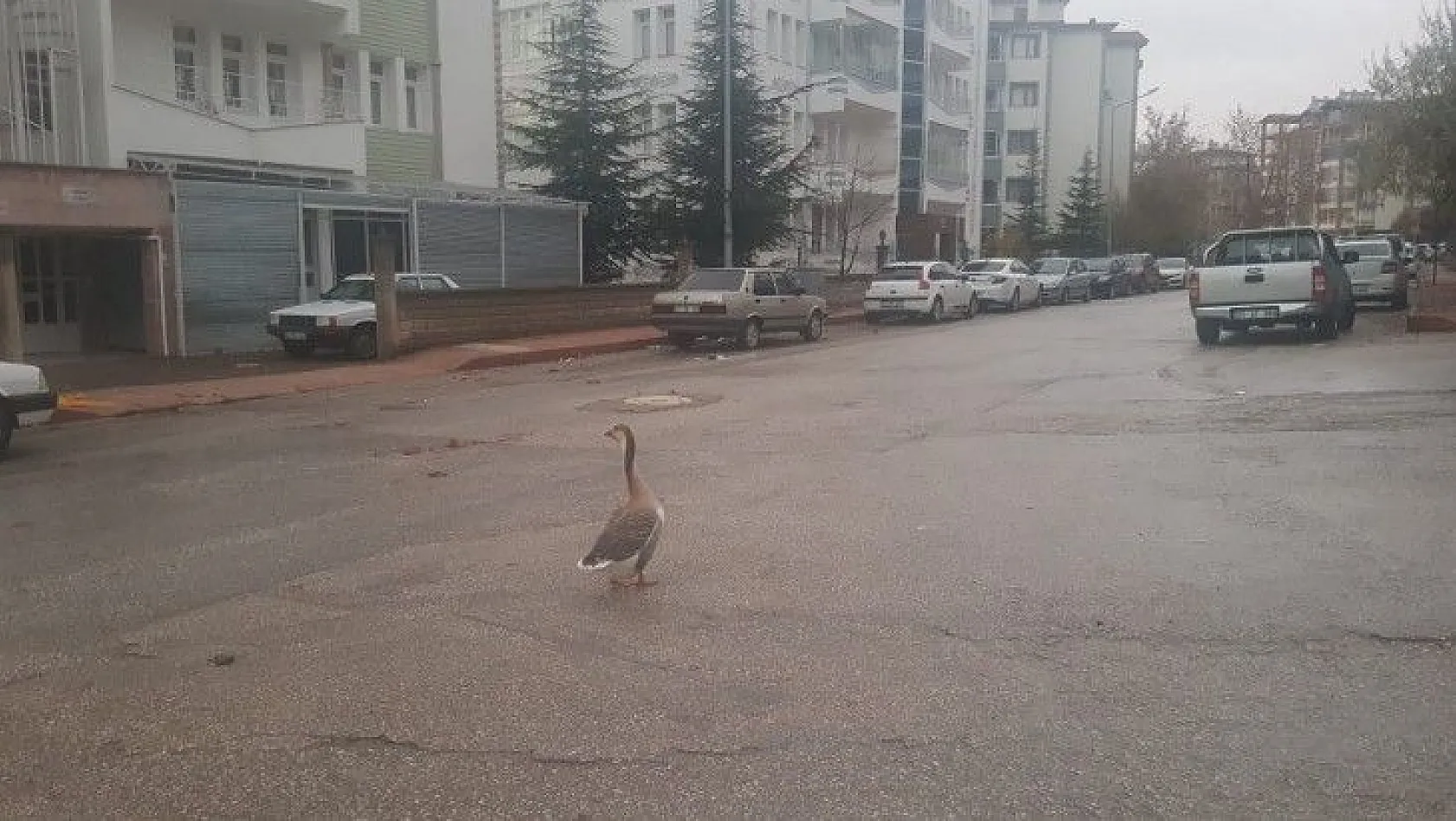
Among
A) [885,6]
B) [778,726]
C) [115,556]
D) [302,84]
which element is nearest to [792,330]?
[302,84]

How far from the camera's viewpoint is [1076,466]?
9875mm

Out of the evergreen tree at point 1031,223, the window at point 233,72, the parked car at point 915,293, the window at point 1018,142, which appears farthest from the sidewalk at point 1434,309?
the window at point 1018,142

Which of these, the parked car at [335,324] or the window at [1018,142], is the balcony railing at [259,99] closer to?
the parked car at [335,324]

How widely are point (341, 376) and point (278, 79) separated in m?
11.8

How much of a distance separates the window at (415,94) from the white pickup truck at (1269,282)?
1995cm

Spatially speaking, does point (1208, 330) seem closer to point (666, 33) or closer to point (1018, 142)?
point (666, 33)

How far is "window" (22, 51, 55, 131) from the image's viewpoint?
2228 cm

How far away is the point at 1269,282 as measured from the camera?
19562mm

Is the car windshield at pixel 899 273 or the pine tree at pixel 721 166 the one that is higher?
the pine tree at pixel 721 166

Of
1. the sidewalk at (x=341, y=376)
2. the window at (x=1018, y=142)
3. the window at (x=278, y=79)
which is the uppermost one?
the window at (x=1018, y=142)

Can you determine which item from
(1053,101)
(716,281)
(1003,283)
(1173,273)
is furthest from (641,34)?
(1053,101)

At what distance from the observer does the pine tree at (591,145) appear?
3116 cm

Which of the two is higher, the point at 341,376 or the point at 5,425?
the point at 5,425

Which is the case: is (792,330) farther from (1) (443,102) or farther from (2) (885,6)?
(2) (885,6)
